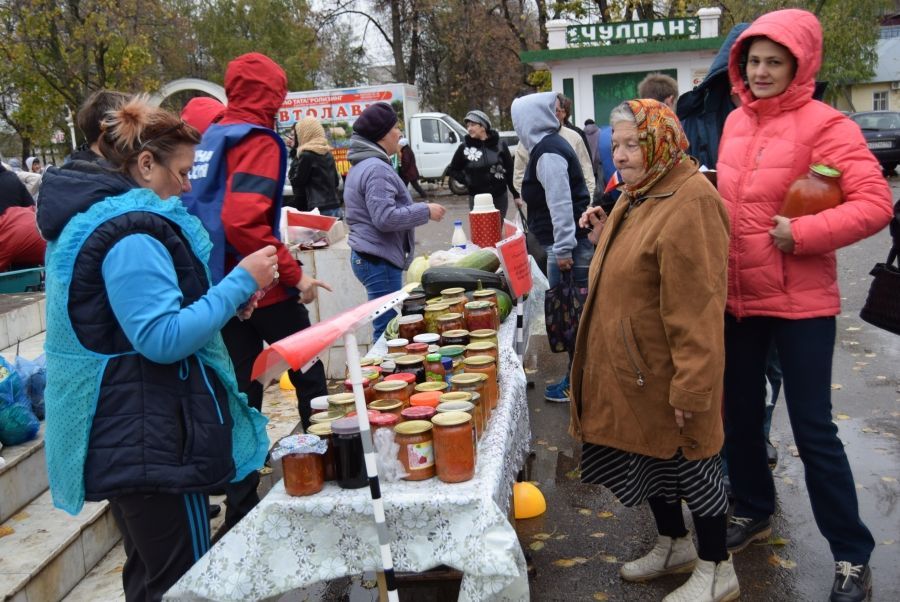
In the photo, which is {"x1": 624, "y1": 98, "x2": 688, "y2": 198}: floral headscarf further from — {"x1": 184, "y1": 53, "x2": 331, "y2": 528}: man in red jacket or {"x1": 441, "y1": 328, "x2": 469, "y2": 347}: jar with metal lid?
{"x1": 184, "y1": 53, "x2": 331, "y2": 528}: man in red jacket

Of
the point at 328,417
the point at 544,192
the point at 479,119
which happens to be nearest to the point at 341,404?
the point at 328,417

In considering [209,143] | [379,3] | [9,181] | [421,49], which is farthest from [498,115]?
[209,143]

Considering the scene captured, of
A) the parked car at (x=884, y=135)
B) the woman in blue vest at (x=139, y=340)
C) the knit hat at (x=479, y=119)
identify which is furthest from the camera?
the parked car at (x=884, y=135)

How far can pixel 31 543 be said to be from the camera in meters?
3.57

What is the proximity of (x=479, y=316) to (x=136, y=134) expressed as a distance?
186 centimetres

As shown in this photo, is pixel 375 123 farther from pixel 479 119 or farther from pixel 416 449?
pixel 479 119

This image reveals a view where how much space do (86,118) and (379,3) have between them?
3110cm

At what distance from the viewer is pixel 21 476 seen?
3.93 meters

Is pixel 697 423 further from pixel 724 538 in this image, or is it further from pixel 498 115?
pixel 498 115

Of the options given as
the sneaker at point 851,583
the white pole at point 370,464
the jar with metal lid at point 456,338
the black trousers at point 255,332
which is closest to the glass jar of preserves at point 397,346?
the jar with metal lid at point 456,338

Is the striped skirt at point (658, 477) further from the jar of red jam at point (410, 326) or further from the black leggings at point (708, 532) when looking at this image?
the jar of red jam at point (410, 326)

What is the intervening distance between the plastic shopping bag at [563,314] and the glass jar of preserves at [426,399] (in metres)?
2.29

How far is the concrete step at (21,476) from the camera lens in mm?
3807

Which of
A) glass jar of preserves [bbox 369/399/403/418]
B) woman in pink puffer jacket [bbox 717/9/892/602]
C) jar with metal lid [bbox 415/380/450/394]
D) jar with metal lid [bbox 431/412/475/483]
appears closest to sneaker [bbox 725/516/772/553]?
woman in pink puffer jacket [bbox 717/9/892/602]
